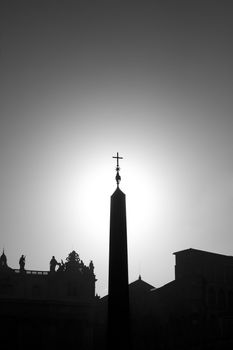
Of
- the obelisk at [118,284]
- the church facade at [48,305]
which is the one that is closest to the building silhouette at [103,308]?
the church facade at [48,305]

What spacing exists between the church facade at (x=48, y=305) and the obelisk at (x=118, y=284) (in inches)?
→ 1091

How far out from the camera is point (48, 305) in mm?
43750

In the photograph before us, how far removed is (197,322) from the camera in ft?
143

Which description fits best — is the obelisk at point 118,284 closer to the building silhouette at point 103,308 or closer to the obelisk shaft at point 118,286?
the obelisk shaft at point 118,286

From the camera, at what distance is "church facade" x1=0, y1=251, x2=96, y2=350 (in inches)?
1651

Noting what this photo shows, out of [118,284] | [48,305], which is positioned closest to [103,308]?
[48,305]

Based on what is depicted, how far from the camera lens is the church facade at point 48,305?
4194 centimetres

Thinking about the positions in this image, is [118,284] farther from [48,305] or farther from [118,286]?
[48,305]

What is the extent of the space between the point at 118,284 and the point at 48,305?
96.5 feet

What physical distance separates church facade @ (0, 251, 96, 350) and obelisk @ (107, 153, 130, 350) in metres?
27.7

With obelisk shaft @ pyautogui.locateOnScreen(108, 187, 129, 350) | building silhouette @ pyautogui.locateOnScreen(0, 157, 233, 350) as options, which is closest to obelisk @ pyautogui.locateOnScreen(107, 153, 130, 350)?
obelisk shaft @ pyautogui.locateOnScreen(108, 187, 129, 350)

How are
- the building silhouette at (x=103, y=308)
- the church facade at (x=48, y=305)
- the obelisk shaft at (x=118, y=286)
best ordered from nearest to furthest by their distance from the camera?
the obelisk shaft at (x=118, y=286) → the church facade at (x=48, y=305) → the building silhouette at (x=103, y=308)

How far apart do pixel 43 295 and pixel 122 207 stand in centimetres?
3039

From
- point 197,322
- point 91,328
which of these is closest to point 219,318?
point 197,322
